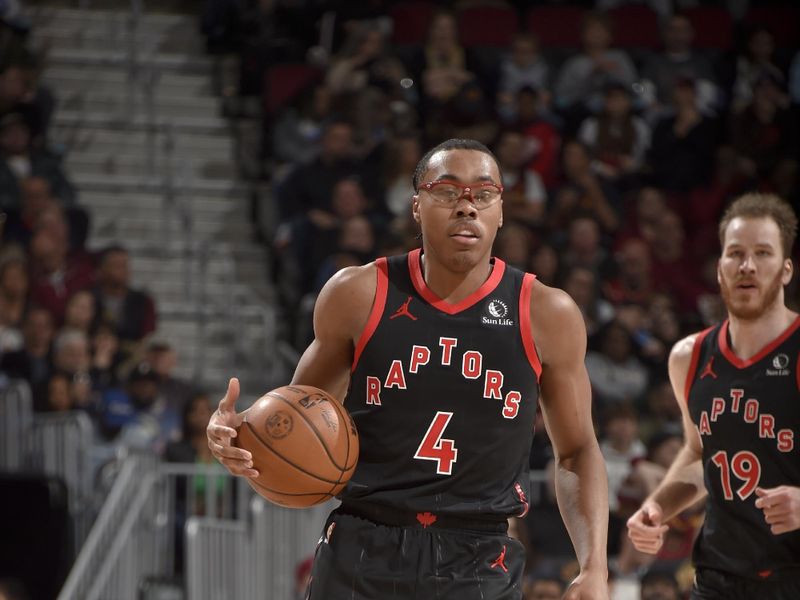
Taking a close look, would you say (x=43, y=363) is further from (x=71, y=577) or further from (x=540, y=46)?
(x=540, y=46)

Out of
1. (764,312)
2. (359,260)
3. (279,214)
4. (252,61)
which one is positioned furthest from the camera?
(252,61)

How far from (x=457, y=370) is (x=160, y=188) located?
7.68 metres

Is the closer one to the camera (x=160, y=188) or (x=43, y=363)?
(x=43, y=363)

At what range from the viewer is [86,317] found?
9.21 m

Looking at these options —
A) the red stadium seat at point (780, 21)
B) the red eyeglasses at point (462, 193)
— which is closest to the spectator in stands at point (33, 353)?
the red eyeglasses at point (462, 193)

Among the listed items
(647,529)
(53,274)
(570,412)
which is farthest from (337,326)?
(53,274)

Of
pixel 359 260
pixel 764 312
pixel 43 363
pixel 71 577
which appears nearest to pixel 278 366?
pixel 359 260

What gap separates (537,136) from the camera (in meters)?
11.5

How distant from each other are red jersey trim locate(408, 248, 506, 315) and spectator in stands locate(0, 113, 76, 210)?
6799mm

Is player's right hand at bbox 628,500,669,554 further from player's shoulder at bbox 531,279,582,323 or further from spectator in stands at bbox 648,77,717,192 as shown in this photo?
spectator in stands at bbox 648,77,717,192

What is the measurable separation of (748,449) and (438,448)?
145cm

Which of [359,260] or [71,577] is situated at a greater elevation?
[359,260]

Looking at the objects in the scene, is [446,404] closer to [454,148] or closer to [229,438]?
[229,438]

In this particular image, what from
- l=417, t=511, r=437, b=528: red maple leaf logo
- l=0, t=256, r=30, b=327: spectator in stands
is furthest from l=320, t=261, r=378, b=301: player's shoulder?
l=0, t=256, r=30, b=327: spectator in stands
